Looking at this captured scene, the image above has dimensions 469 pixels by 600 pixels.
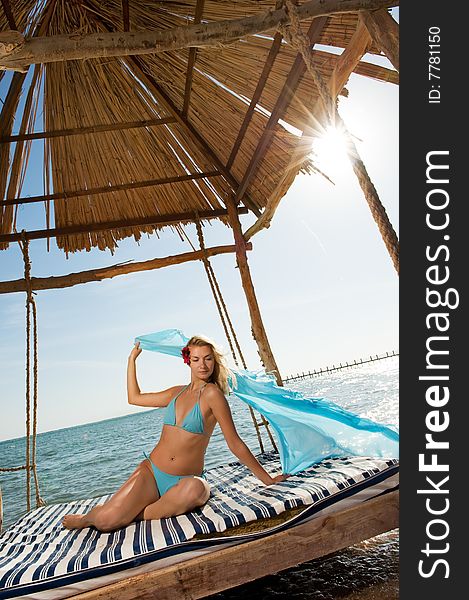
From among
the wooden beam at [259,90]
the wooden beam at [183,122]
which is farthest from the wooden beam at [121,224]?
the wooden beam at [259,90]

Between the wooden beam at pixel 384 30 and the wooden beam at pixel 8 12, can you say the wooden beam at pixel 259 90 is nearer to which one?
the wooden beam at pixel 384 30

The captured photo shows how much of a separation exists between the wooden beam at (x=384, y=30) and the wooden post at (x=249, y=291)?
8.70 ft

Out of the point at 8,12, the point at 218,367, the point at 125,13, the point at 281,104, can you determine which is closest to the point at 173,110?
the point at 125,13

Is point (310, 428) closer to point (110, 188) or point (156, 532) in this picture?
point (156, 532)

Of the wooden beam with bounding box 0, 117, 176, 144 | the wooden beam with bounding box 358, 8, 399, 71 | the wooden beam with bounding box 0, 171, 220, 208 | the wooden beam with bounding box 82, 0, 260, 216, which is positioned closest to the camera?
the wooden beam with bounding box 358, 8, 399, 71

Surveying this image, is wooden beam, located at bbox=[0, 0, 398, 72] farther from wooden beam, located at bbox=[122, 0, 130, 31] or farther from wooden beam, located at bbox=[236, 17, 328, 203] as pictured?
wooden beam, located at bbox=[122, 0, 130, 31]

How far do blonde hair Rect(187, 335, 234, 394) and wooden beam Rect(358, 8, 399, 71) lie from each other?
169 cm

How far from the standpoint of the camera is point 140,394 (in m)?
3.20

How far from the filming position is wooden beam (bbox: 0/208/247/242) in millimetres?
4621

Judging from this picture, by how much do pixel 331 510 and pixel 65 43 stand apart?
2.31 meters

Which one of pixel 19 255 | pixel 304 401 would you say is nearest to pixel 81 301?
pixel 19 255

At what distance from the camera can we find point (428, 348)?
1627 mm

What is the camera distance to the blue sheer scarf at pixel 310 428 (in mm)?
2854

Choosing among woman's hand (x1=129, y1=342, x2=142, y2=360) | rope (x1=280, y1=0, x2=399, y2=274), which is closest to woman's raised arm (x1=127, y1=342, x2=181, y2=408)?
woman's hand (x1=129, y1=342, x2=142, y2=360)
